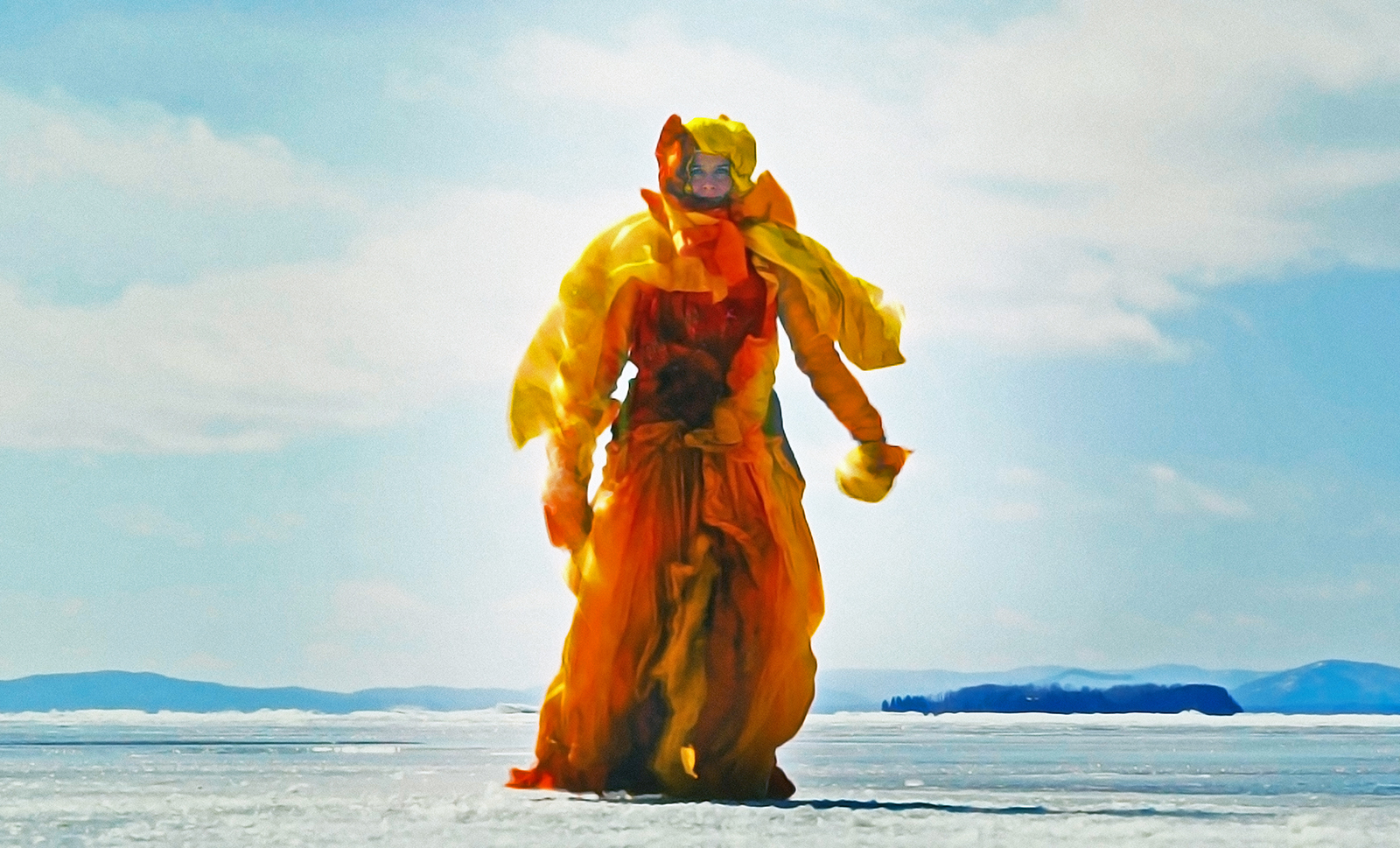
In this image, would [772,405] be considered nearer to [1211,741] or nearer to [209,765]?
[209,765]

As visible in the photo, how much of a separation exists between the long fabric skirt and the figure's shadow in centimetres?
25

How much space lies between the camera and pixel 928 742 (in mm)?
10367

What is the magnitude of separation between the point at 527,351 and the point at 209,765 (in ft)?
8.43

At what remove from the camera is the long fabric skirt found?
591 centimetres

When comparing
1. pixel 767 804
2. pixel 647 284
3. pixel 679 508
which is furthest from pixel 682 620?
pixel 647 284

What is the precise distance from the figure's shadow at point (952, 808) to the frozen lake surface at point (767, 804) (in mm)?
12

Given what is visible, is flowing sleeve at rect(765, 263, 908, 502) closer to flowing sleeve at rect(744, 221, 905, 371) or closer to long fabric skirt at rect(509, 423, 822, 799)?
flowing sleeve at rect(744, 221, 905, 371)

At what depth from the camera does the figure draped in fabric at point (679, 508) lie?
591 centimetres

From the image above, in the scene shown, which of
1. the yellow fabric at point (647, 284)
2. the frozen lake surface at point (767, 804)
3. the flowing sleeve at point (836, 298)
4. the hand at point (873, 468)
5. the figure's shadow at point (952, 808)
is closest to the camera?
the frozen lake surface at point (767, 804)

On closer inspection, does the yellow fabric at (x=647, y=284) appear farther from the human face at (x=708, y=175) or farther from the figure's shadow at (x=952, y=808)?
the figure's shadow at (x=952, y=808)

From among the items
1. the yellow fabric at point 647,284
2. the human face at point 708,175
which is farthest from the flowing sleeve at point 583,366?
the human face at point 708,175

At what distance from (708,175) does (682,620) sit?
1392 millimetres

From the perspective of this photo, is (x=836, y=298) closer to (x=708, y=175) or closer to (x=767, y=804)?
(x=708, y=175)

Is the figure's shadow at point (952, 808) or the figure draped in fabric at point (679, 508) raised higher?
the figure draped in fabric at point (679, 508)
